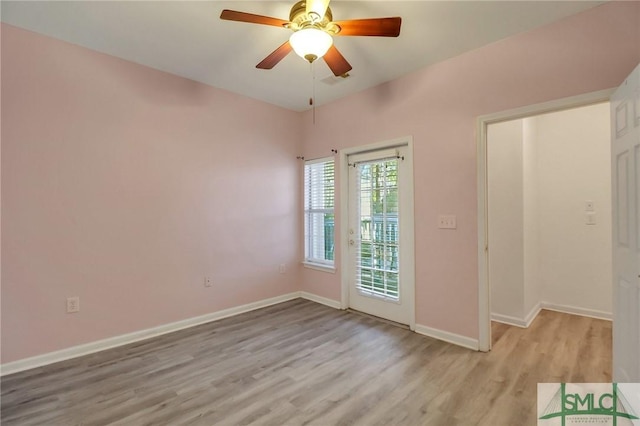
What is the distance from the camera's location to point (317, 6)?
5.80 ft

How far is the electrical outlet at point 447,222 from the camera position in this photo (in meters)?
2.84

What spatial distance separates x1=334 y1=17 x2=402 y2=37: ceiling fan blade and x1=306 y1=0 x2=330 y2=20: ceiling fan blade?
0.14 m

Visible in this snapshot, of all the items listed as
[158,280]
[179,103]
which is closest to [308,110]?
[179,103]

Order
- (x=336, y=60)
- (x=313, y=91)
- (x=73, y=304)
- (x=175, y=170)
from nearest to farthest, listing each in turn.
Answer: (x=336, y=60)
(x=73, y=304)
(x=175, y=170)
(x=313, y=91)

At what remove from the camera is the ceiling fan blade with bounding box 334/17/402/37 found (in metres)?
1.80

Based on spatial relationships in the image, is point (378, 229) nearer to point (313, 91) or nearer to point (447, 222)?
point (447, 222)

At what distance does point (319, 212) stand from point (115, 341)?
2706mm

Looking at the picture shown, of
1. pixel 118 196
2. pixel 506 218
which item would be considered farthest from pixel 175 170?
pixel 506 218

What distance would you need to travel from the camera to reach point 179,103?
3.22 m

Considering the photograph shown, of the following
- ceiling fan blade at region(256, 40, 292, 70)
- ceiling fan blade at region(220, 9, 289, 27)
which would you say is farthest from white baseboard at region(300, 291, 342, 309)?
ceiling fan blade at region(220, 9, 289, 27)

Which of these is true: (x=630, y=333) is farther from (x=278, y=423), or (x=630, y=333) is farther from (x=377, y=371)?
(x=278, y=423)

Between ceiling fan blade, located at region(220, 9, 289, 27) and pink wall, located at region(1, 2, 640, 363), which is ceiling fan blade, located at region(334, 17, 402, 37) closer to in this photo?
ceiling fan blade, located at region(220, 9, 289, 27)

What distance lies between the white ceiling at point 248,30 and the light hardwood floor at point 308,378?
274 cm

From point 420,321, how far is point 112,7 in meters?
3.79
